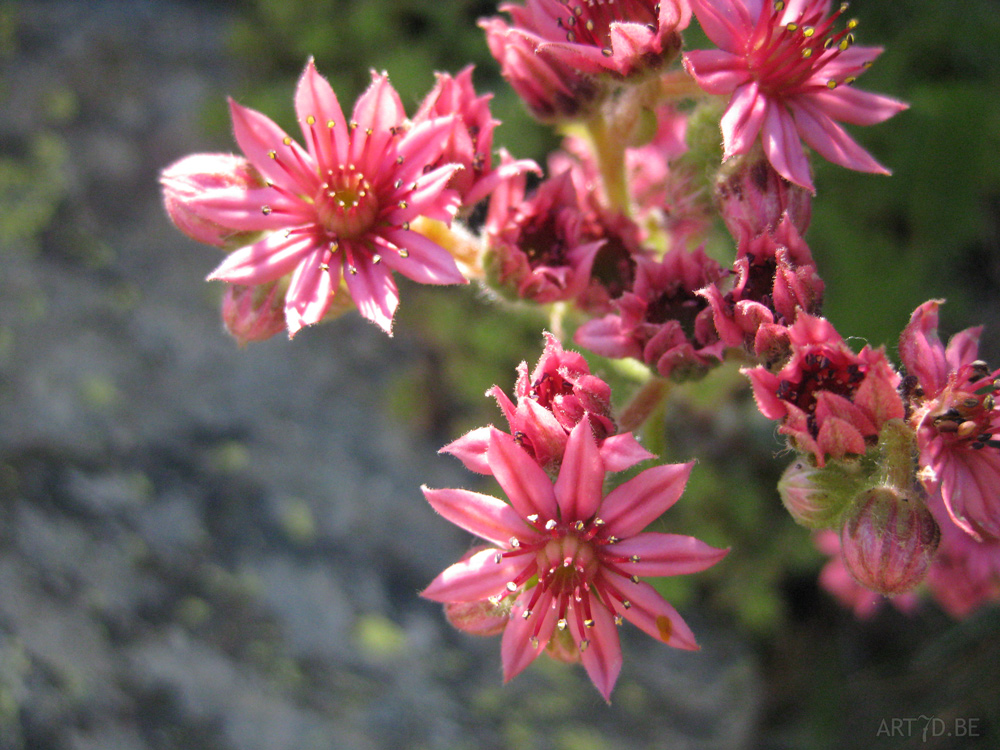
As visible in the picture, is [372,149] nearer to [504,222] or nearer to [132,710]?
[504,222]

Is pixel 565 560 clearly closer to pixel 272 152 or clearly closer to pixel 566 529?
pixel 566 529

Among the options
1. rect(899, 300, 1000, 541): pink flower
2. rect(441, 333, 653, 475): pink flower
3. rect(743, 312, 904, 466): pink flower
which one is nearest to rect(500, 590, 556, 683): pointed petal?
rect(441, 333, 653, 475): pink flower

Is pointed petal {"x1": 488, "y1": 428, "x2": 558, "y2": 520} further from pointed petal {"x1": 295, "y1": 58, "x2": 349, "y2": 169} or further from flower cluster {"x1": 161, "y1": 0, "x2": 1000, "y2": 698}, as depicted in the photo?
pointed petal {"x1": 295, "y1": 58, "x2": 349, "y2": 169}

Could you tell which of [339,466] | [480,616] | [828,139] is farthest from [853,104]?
[339,466]

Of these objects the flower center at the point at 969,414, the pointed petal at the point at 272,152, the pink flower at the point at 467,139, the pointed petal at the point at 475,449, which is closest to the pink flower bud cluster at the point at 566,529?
the pointed petal at the point at 475,449

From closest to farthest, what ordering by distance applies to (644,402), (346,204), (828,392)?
1. (828,392)
2. (346,204)
3. (644,402)
